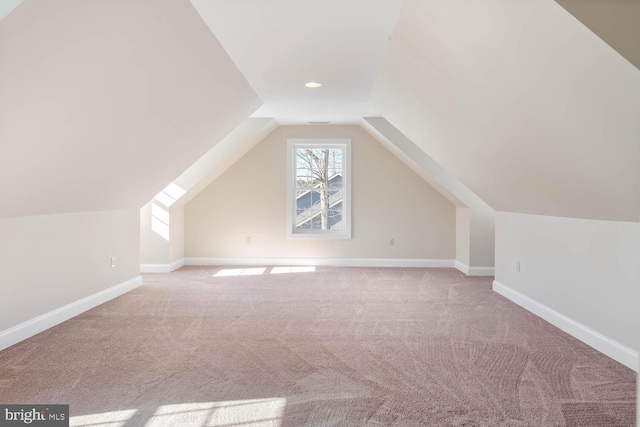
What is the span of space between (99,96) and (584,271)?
3.72 metres

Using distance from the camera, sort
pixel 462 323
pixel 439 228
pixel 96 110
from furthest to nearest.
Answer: pixel 439 228 → pixel 462 323 → pixel 96 110

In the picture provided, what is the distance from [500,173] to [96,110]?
10.6 feet

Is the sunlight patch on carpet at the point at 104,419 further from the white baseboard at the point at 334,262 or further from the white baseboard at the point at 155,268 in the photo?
the white baseboard at the point at 334,262

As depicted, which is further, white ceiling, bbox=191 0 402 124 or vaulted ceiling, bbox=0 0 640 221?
white ceiling, bbox=191 0 402 124

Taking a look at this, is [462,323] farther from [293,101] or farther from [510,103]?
[293,101]

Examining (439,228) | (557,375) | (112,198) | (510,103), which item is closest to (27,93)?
(112,198)

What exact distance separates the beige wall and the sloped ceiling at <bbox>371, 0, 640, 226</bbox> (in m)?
2.84

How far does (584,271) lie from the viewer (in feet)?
10.9

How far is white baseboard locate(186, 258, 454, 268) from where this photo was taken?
269 inches

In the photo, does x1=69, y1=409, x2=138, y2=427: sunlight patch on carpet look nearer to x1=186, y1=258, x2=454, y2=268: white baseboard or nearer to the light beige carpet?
the light beige carpet

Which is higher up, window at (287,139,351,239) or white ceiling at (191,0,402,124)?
white ceiling at (191,0,402,124)

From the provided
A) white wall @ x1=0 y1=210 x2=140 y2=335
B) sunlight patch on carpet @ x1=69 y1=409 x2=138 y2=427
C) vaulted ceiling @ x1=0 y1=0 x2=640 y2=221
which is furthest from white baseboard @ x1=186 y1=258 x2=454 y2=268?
sunlight patch on carpet @ x1=69 y1=409 x2=138 y2=427

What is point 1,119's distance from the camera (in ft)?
7.25

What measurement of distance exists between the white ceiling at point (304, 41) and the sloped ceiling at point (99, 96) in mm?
172
